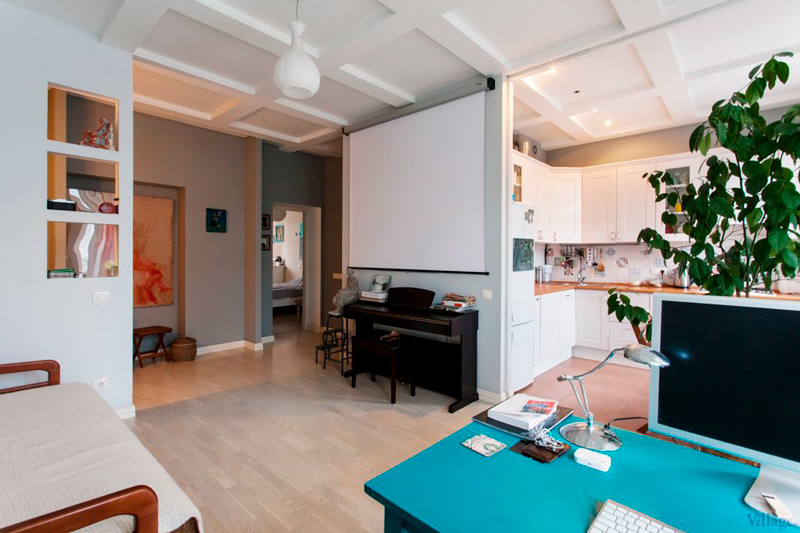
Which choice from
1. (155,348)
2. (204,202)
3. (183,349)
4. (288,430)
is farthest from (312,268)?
(288,430)

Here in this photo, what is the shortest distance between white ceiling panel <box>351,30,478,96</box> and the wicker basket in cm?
391

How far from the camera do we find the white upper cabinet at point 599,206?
17.2 ft

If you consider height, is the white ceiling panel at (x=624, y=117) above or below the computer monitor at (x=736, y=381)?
above

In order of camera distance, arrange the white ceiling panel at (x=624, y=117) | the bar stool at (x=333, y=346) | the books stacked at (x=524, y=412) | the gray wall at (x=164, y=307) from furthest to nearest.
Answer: the gray wall at (x=164, y=307) < the bar stool at (x=333, y=346) < the white ceiling panel at (x=624, y=117) < the books stacked at (x=524, y=412)

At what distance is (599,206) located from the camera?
17.6ft

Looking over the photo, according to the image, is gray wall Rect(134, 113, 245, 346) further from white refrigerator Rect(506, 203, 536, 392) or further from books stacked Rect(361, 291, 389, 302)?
white refrigerator Rect(506, 203, 536, 392)

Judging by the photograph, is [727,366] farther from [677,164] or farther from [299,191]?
[299,191]

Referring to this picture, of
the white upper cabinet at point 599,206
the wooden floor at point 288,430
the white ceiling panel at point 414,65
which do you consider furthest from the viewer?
the white upper cabinet at point 599,206

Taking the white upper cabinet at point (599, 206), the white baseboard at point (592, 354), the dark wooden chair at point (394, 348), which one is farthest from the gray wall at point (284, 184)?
the white baseboard at point (592, 354)

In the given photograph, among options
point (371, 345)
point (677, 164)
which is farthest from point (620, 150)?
point (371, 345)

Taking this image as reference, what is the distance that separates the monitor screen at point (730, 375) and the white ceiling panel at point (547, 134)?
14.6ft

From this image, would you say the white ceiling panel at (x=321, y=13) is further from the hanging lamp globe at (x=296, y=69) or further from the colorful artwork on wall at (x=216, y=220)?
the colorful artwork on wall at (x=216, y=220)

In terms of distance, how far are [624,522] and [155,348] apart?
18.1 ft

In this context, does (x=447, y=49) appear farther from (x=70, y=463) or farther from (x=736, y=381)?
(x=70, y=463)
